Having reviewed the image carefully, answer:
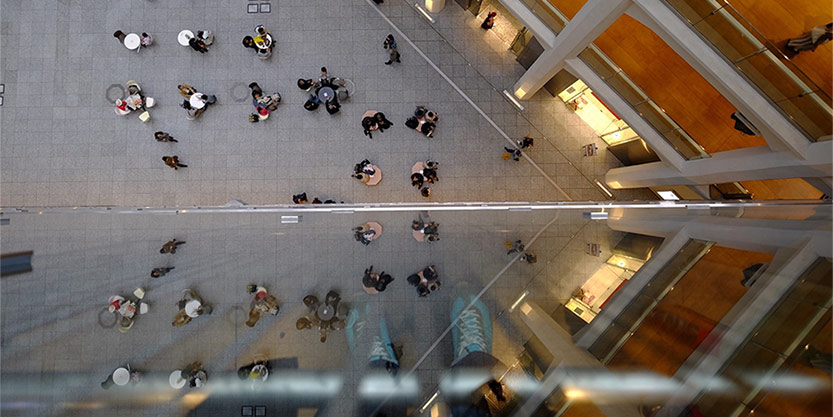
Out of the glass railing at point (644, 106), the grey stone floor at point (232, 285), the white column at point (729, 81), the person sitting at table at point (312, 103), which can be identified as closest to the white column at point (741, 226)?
the grey stone floor at point (232, 285)

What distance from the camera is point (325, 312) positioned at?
4898mm

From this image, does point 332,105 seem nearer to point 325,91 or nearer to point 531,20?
point 325,91

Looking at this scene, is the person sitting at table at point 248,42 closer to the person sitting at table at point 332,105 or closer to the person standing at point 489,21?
the person sitting at table at point 332,105

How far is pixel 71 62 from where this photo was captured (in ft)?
28.3

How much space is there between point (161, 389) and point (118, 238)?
97.3 inches

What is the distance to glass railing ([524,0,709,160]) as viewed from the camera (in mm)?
5824

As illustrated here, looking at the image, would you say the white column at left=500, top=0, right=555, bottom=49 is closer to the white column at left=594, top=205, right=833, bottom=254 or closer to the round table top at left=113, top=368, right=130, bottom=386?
the white column at left=594, top=205, right=833, bottom=254

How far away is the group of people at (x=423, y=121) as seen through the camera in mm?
8172

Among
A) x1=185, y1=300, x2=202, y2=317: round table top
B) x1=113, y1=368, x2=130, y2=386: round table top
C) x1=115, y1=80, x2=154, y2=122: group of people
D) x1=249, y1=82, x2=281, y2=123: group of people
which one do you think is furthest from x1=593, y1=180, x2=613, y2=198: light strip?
x1=115, y1=80, x2=154, y2=122: group of people

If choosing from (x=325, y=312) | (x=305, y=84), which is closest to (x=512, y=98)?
(x=305, y=84)

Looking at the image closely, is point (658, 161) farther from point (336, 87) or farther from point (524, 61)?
point (336, 87)

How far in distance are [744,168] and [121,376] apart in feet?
30.7

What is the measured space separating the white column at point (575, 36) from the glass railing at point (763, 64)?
74 cm

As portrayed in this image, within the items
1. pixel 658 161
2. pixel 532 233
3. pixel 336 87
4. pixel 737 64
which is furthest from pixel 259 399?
pixel 658 161
